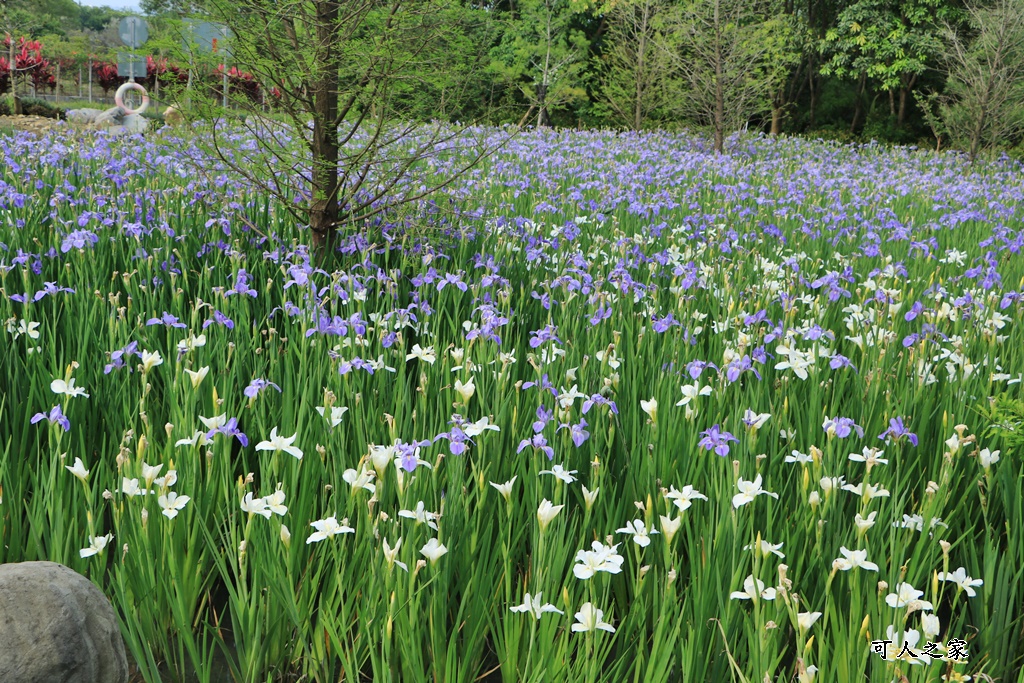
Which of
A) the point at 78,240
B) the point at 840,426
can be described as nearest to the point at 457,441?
the point at 840,426

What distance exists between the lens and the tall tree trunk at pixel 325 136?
402cm

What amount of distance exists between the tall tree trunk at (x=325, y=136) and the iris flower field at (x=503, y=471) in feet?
0.64

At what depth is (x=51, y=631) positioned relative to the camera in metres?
1.52

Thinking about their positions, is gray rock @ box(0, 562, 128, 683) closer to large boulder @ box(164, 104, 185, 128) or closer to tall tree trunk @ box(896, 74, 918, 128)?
large boulder @ box(164, 104, 185, 128)

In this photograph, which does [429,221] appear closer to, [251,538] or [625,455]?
[625,455]

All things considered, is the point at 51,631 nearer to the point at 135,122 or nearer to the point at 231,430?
the point at 231,430

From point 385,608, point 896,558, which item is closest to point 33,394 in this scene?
point 385,608

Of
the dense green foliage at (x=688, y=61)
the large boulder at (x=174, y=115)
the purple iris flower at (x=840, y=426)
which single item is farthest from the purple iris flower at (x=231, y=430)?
the large boulder at (x=174, y=115)

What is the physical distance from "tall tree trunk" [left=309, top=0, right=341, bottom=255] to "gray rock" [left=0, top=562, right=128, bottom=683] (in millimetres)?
2866

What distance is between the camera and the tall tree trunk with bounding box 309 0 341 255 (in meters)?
4.02

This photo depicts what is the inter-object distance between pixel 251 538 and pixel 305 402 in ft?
1.99

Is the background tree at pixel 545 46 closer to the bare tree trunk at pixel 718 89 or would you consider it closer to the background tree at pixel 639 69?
the background tree at pixel 639 69

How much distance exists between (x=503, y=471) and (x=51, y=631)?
1.19 metres

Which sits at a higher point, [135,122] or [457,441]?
[135,122]
